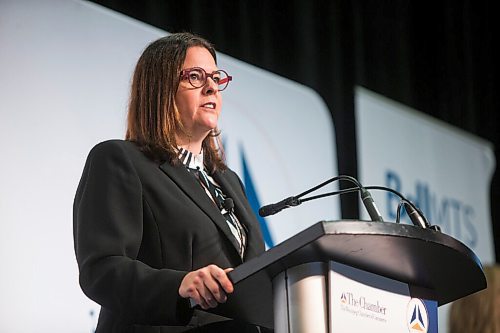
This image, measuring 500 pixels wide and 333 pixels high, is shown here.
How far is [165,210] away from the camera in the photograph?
1.71 meters

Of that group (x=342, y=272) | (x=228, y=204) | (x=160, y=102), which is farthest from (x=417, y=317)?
(x=160, y=102)

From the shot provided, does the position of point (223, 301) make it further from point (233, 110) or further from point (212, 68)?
point (233, 110)

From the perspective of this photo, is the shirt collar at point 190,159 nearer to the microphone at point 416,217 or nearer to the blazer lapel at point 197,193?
→ the blazer lapel at point 197,193

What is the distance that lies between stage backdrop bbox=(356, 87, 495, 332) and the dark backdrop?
9 centimetres

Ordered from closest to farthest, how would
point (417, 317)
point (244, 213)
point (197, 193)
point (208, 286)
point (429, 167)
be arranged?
point (208, 286), point (417, 317), point (197, 193), point (244, 213), point (429, 167)

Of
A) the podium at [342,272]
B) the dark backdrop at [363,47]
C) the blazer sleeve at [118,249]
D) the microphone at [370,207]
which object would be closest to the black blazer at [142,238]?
the blazer sleeve at [118,249]

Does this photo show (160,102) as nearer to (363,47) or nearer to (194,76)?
(194,76)

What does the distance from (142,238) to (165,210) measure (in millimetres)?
67

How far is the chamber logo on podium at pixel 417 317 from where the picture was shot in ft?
4.97

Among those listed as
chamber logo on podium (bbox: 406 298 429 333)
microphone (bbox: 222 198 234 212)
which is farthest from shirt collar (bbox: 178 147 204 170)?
chamber logo on podium (bbox: 406 298 429 333)

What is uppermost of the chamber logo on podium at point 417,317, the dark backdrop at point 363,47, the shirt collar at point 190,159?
the dark backdrop at point 363,47

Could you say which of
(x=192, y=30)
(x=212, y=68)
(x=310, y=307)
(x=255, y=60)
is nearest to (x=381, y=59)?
(x=255, y=60)

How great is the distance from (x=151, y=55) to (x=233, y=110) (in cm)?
108

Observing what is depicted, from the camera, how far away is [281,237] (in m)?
3.12
